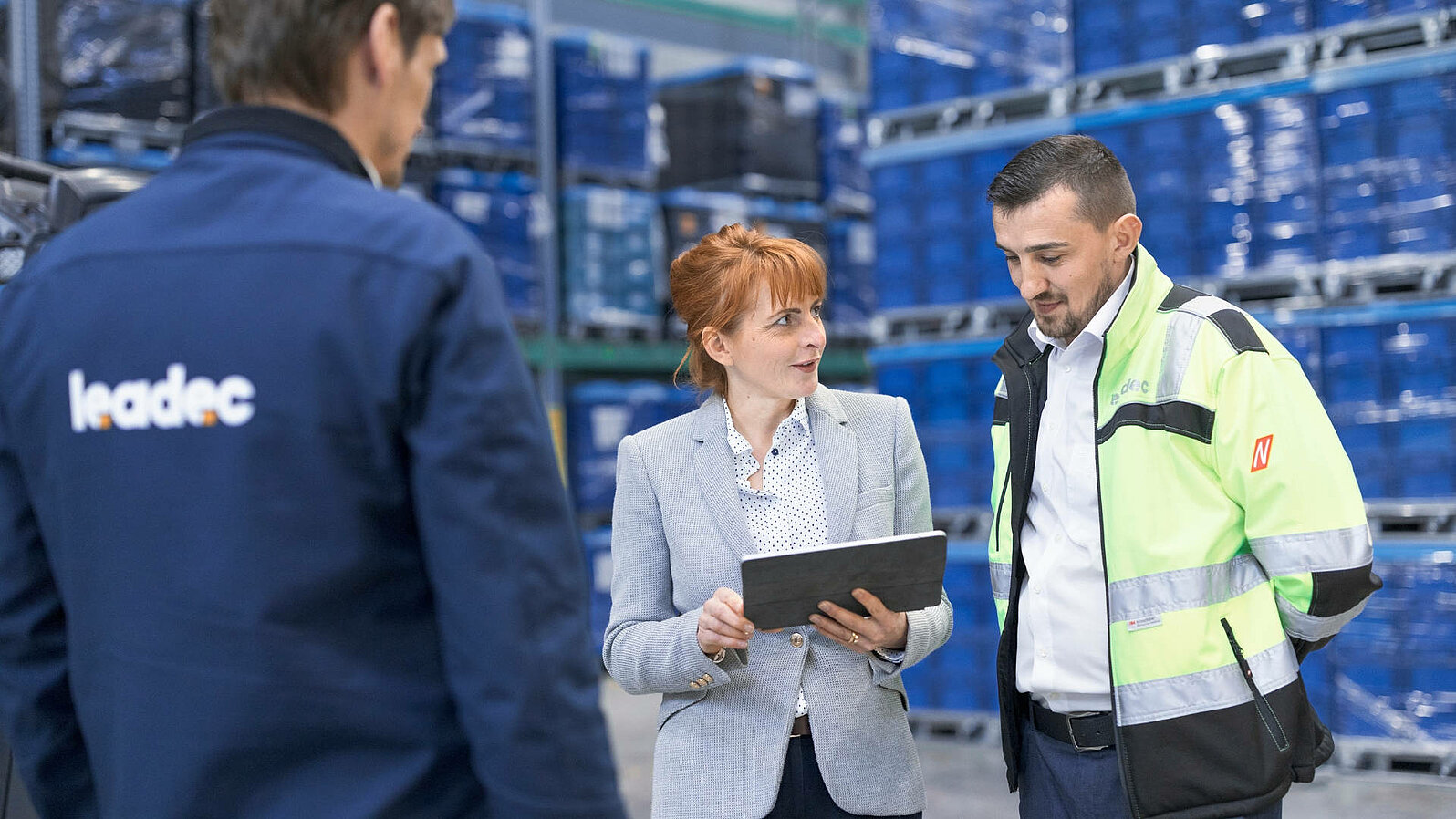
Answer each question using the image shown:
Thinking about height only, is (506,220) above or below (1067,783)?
above

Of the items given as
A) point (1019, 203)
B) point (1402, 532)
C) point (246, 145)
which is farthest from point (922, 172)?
point (246, 145)

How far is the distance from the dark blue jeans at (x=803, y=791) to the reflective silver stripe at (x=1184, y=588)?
578mm

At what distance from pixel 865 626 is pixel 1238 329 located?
81 centimetres

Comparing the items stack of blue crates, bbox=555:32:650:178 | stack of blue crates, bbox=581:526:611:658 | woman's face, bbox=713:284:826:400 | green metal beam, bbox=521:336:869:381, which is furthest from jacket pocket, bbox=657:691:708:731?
stack of blue crates, bbox=555:32:650:178

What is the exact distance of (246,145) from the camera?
131 cm

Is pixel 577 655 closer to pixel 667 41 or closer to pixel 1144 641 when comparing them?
Result: pixel 1144 641

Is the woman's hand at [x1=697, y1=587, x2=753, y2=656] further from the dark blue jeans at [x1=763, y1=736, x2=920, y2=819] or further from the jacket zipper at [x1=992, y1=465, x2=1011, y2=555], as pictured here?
the jacket zipper at [x1=992, y1=465, x2=1011, y2=555]

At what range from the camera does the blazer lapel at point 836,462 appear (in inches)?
92.7

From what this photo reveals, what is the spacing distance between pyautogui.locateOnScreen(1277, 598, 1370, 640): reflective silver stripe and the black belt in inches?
13.4

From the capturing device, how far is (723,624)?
2.15 metres

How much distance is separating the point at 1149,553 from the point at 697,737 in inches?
33.1

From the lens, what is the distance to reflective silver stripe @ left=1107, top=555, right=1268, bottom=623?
6.98 feet

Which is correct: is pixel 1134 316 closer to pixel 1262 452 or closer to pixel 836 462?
pixel 1262 452

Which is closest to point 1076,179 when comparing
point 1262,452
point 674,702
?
point 1262,452
